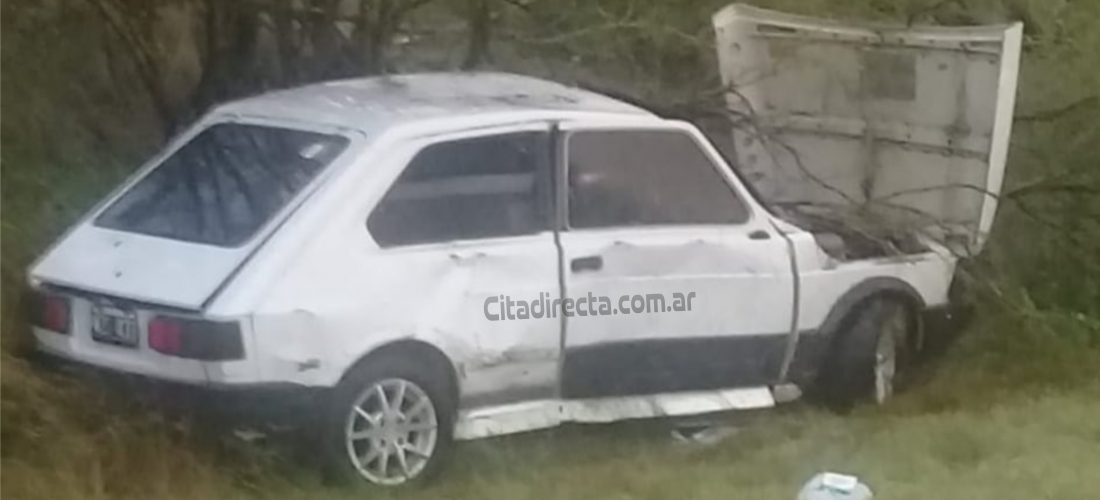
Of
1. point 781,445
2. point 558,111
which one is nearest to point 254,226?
point 558,111

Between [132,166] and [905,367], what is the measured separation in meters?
0.68

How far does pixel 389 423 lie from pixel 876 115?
495mm

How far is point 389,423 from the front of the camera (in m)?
1.23

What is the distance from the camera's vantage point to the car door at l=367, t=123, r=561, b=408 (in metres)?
1.22

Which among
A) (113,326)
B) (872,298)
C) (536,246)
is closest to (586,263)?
(536,246)

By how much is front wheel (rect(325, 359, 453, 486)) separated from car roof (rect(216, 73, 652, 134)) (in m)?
0.20

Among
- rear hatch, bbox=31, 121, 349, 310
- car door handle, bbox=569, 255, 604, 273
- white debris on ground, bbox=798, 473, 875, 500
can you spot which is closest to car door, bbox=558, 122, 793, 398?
car door handle, bbox=569, 255, 604, 273

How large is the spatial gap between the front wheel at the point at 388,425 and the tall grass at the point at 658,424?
1.0 inches

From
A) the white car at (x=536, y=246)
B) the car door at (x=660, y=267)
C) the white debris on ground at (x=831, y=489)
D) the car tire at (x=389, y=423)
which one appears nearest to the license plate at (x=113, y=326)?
the white car at (x=536, y=246)

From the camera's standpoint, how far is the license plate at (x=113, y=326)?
119 centimetres

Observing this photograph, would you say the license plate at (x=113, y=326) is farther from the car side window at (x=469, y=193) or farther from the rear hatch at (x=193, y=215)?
the car side window at (x=469, y=193)

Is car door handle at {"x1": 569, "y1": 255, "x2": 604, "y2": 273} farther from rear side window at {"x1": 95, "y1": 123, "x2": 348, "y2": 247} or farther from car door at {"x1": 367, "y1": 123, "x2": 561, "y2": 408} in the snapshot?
rear side window at {"x1": 95, "y1": 123, "x2": 348, "y2": 247}

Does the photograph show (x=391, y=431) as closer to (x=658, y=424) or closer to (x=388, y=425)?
(x=388, y=425)

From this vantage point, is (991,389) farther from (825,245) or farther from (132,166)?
(132,166)
